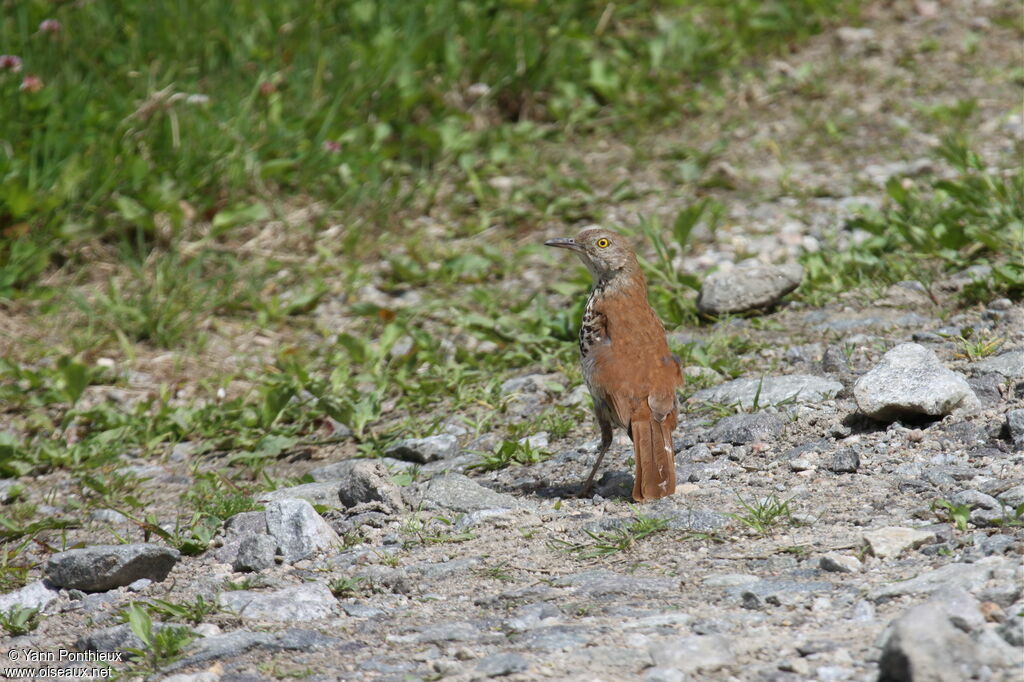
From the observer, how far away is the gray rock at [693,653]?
3.45m

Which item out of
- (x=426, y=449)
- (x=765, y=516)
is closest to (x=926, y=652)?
(x=765, y=516)

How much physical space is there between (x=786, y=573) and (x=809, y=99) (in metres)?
7.36

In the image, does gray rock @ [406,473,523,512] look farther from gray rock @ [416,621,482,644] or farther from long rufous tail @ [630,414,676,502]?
gray rock @ [416,621,482,644]

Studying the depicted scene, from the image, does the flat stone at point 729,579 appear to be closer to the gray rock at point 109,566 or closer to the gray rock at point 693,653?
the gray rock at point 693,653

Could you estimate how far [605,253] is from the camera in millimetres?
6371

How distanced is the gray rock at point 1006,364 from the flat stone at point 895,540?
164cm

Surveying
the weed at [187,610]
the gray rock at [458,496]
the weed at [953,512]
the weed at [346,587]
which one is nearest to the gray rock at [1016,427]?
the weed at [953,512]

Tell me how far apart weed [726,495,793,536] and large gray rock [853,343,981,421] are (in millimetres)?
858

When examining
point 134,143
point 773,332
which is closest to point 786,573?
point 773,332

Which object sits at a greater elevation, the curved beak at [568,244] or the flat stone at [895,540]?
the curved beak at [568,244]

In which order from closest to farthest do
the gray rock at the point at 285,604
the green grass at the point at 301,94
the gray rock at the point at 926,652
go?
1. the gray rock at the point at 926,652
2. the gray rock at the point at 285,604
3. the green grass at the point at 301,94

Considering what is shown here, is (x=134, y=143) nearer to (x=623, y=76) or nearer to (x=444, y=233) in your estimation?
(x=444, y=233)

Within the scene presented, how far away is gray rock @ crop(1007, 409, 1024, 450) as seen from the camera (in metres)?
4.87

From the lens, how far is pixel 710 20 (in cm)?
1133
